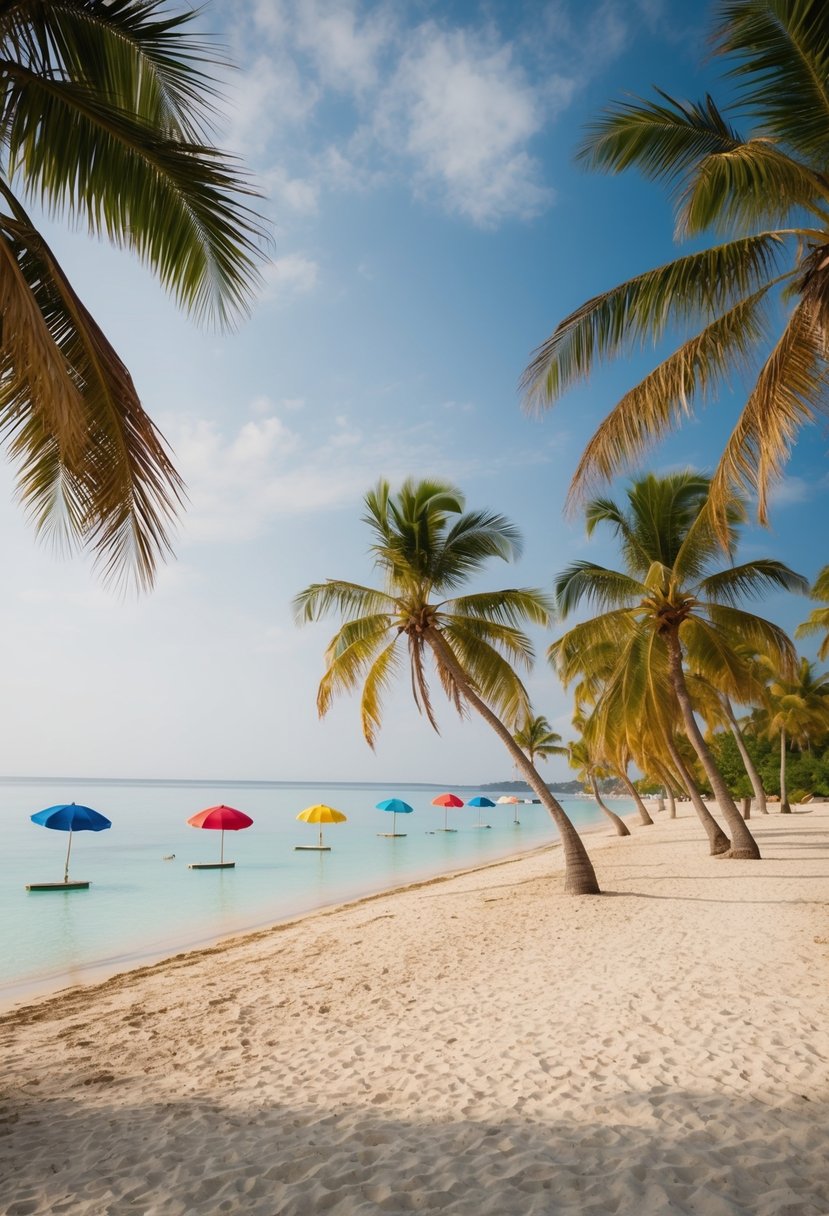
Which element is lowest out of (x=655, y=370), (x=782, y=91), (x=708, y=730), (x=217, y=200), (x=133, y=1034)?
(x=133, y=1034)

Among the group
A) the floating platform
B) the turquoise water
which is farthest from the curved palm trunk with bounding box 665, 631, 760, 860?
the floating platform

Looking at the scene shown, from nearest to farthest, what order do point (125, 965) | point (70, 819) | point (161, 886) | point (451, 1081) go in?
point (451, 1081) < point (125, 965) < point (70, 819) < point (161, 886)

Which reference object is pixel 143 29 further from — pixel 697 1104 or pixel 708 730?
pixel 708 730

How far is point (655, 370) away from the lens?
24.6 feet

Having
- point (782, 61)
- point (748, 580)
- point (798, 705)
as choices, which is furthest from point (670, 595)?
point (798, 705)

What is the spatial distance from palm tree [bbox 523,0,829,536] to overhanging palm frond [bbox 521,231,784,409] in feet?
0.04

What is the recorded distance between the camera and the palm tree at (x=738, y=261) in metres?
5.68

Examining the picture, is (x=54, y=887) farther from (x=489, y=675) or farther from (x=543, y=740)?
(x=543, y=740)

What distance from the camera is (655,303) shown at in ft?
23.3

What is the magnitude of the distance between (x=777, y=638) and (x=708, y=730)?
17.5 metres

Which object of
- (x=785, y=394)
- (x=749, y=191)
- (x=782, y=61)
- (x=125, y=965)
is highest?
(x=782, y=61)

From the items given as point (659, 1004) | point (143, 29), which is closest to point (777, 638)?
point (659, 1004)

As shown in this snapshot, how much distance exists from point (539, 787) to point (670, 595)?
4.93m

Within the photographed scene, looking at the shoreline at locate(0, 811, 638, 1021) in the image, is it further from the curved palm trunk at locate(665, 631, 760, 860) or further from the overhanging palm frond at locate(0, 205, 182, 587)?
the curved palm trunk at locate(665, 631, 760, 860)
